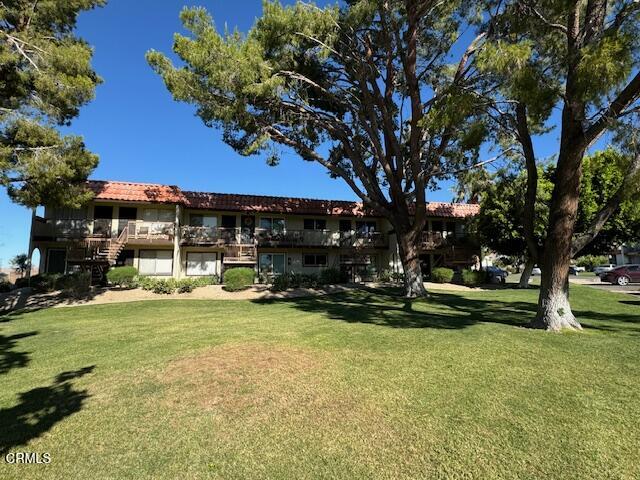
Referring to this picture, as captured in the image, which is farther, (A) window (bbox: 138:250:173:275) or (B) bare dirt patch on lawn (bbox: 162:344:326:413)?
(A) window (bbox: 138:250:173:275)

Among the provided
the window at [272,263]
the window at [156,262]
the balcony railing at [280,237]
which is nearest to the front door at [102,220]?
the window at [156,262]

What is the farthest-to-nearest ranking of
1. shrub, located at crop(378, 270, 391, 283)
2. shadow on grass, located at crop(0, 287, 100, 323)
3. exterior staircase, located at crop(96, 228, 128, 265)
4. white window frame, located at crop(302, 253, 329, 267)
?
white window frame, located at crop(302, 253, 329, 267)
shrub, located at crop(378, 270, 391, 283)
exterior staircase, located at crop(96, 228, 128, 265)
shadow on grass, located at crop(0, 287, 100, 323)

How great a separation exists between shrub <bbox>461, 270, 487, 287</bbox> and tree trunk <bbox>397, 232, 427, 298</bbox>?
8.28 meters

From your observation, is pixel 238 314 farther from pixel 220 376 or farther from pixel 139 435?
pixel 139 435

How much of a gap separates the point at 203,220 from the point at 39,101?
13.0m

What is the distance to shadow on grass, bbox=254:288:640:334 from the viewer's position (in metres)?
10.6

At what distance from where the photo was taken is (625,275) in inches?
1094

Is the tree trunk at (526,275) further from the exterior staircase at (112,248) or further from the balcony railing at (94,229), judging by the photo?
the exterior staircase at (112,248)

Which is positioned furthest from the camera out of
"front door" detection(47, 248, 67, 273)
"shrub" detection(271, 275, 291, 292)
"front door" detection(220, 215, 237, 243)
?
"front door" detection(220, 215, 237, 243)

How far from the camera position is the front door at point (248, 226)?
88.1 feet

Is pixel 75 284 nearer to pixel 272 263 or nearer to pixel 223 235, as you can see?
pixel 223 235

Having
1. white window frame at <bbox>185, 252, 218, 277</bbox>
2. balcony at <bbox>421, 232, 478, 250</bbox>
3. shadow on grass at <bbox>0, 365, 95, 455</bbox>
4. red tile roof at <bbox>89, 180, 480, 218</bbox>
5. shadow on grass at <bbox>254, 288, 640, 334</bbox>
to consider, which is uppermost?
red tile roof at <bbox>89, 180, 480, 218</bbox>

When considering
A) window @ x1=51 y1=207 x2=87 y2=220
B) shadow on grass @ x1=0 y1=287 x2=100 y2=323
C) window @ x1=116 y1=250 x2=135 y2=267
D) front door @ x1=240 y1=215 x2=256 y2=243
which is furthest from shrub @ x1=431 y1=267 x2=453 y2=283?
window @ x1=51 y1=207 x2=87 y2=220

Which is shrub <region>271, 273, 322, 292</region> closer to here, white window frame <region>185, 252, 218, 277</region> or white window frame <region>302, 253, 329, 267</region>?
white window frame <region>302, 253, 329, 267</region>
